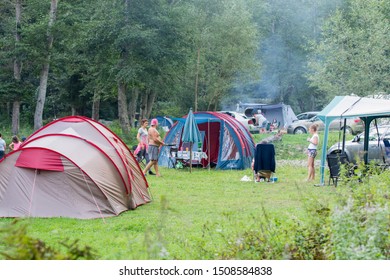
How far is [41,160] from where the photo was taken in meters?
10.4

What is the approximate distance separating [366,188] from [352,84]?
20.2 meters

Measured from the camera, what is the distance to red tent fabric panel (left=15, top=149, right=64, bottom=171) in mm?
A: 10320

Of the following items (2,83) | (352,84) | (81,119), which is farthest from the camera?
(2,83)

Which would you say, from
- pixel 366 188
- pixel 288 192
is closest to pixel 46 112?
pixel 288 192

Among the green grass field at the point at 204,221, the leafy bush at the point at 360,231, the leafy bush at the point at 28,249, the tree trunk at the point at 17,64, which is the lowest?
the green grass field at the point at 204,221

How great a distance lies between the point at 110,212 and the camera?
412 inches

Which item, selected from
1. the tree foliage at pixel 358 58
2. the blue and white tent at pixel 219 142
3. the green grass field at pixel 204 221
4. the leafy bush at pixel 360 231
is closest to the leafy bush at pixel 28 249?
the green grass field at pixel 204 221

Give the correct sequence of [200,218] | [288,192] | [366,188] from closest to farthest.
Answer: [366,188] < [200,218] < [288,192]

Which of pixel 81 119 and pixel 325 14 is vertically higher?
pixel 325 14

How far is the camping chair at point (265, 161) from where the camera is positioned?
1594 cm

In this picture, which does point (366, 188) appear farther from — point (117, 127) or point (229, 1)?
point (229, 1)

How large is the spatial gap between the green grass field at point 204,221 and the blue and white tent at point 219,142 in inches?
27.8

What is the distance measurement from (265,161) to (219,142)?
382cm

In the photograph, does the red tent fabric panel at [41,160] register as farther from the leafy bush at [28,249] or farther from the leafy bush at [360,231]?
the leafy bush at [28,249]
